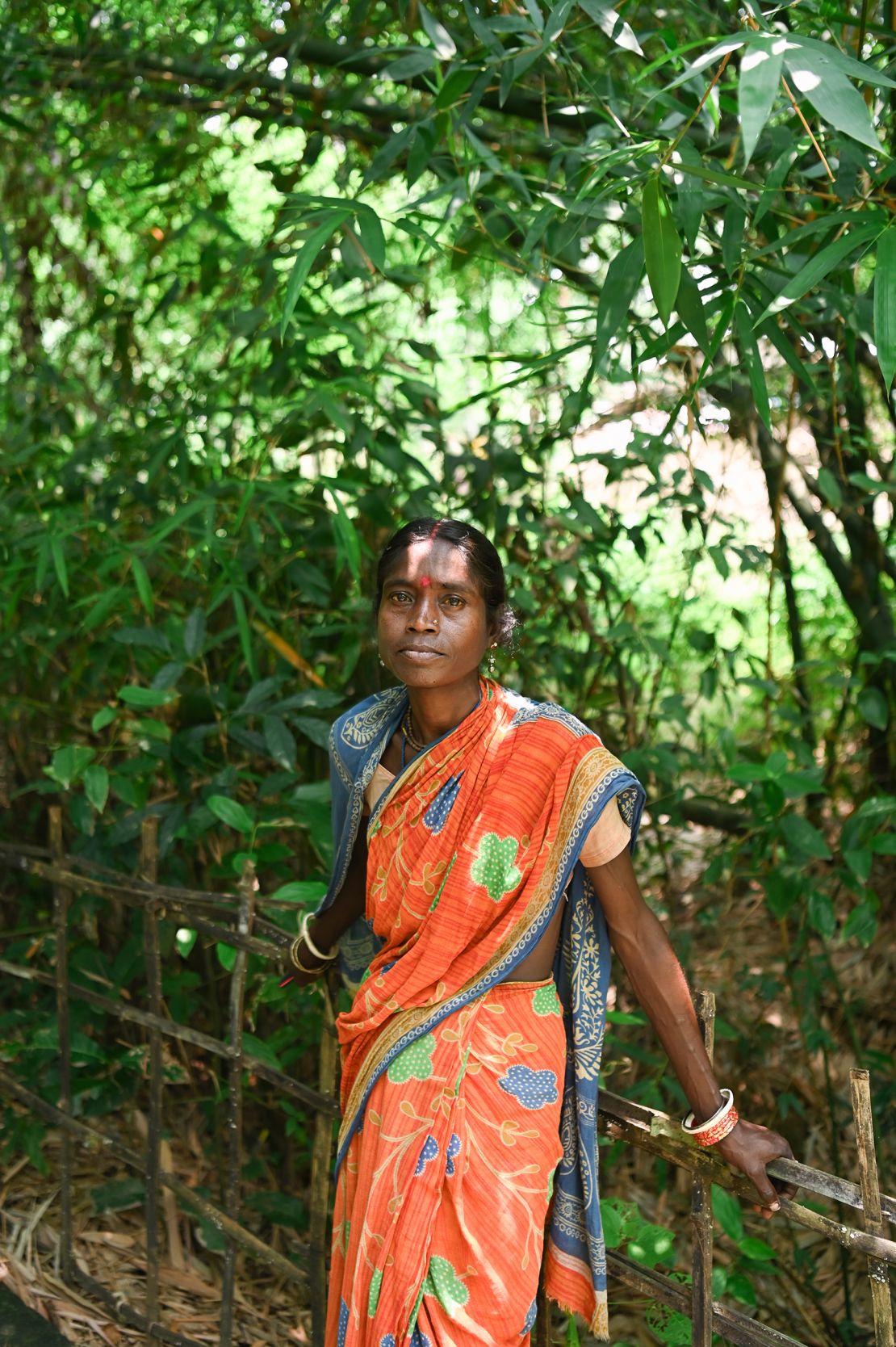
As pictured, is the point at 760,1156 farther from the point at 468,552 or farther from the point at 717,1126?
the point at 468,552

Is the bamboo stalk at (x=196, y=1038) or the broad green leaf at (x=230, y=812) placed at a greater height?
the broad green leaf at (x=230, y=812)

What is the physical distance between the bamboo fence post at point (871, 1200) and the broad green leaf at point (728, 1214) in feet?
2.04

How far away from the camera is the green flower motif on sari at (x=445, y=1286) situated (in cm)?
152

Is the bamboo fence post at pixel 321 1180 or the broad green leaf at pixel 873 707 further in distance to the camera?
the broad green leaf at pixel 873 707

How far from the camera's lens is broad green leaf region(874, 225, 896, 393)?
1.27 m

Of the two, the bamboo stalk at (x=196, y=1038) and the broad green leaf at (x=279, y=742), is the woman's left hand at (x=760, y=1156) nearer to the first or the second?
the bamboo stalk at (x=196, y=1038)

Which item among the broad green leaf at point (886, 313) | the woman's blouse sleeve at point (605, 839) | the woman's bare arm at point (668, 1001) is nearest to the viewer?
the broad green leaf at point (886, 313)

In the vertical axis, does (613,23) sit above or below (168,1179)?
above

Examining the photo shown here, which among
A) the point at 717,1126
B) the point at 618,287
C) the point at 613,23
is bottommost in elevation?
the point at 717,1126

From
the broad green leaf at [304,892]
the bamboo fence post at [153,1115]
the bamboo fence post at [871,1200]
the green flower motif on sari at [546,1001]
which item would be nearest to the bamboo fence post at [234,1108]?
the broad green leaf at [304,892]

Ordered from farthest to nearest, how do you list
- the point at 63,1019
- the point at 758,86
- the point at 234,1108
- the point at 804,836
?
1. the point at 63,1019
2. the point at 804,836
3. the point at 234,1108
4. the point at 758,86

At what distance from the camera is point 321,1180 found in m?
2.08

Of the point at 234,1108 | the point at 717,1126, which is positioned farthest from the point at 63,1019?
the point at 717,1126

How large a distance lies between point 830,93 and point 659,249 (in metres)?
0.29
